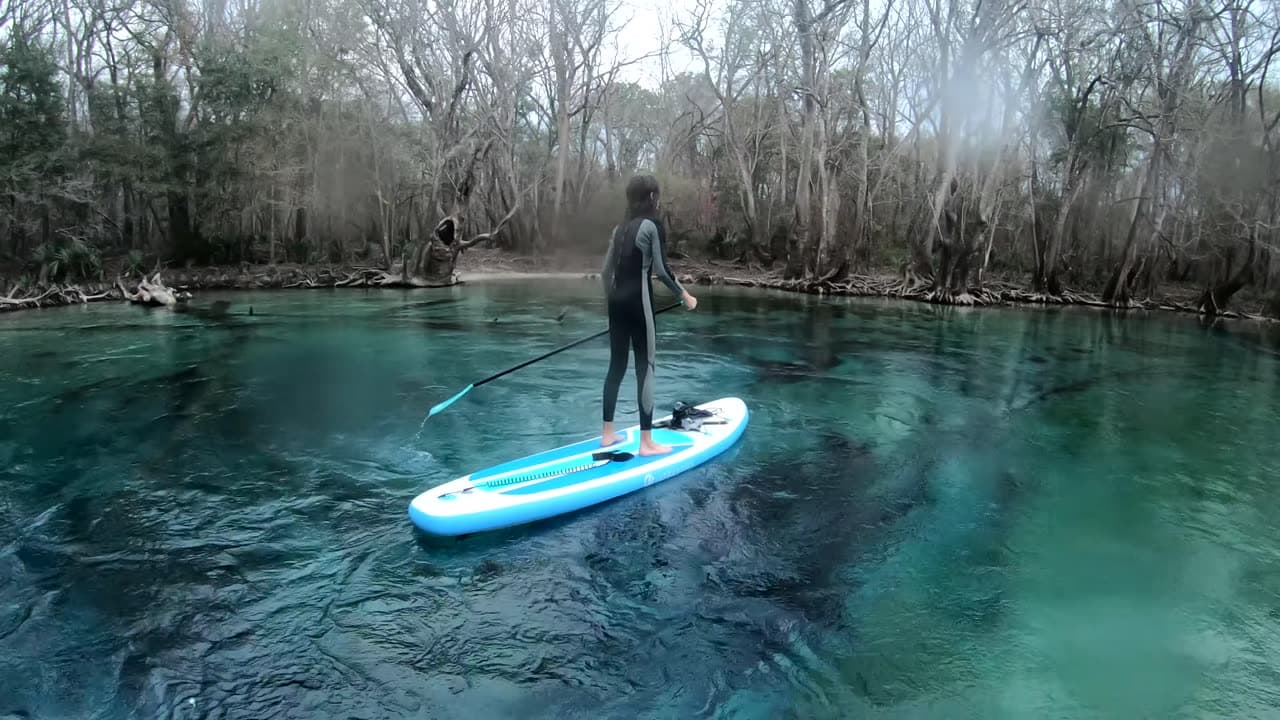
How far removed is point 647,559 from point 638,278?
166cm

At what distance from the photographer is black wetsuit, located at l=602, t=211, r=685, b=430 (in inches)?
176

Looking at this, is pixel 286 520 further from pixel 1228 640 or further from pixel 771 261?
pixel 771 261

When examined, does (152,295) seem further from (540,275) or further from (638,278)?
(638,278)

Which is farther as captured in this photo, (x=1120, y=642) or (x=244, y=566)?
(x=244, y=566)

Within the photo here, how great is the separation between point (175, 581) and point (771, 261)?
2434cm

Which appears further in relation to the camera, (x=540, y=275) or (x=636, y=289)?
(x=540, y=275)

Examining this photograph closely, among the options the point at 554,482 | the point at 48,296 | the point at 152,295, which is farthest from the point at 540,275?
the point at 554,482

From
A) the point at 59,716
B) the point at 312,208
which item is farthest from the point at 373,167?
the point at 59,716

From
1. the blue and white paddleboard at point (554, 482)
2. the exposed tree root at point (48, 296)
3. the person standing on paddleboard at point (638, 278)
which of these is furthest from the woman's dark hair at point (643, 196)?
the exposed tree root at point (48, 296)

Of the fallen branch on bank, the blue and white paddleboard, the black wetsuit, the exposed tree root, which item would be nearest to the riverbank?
the exposed tree root

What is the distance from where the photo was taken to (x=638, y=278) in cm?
452

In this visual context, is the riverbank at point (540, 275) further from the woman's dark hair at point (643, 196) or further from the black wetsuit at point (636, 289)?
the woman's dark hair at point (643, 196)

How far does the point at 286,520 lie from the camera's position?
13.4ft

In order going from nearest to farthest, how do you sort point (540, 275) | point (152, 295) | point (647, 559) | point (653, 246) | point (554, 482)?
point (647, 559) < point (554, 482) < point (653, 246) < point (152, 295) < point (540, 275)
